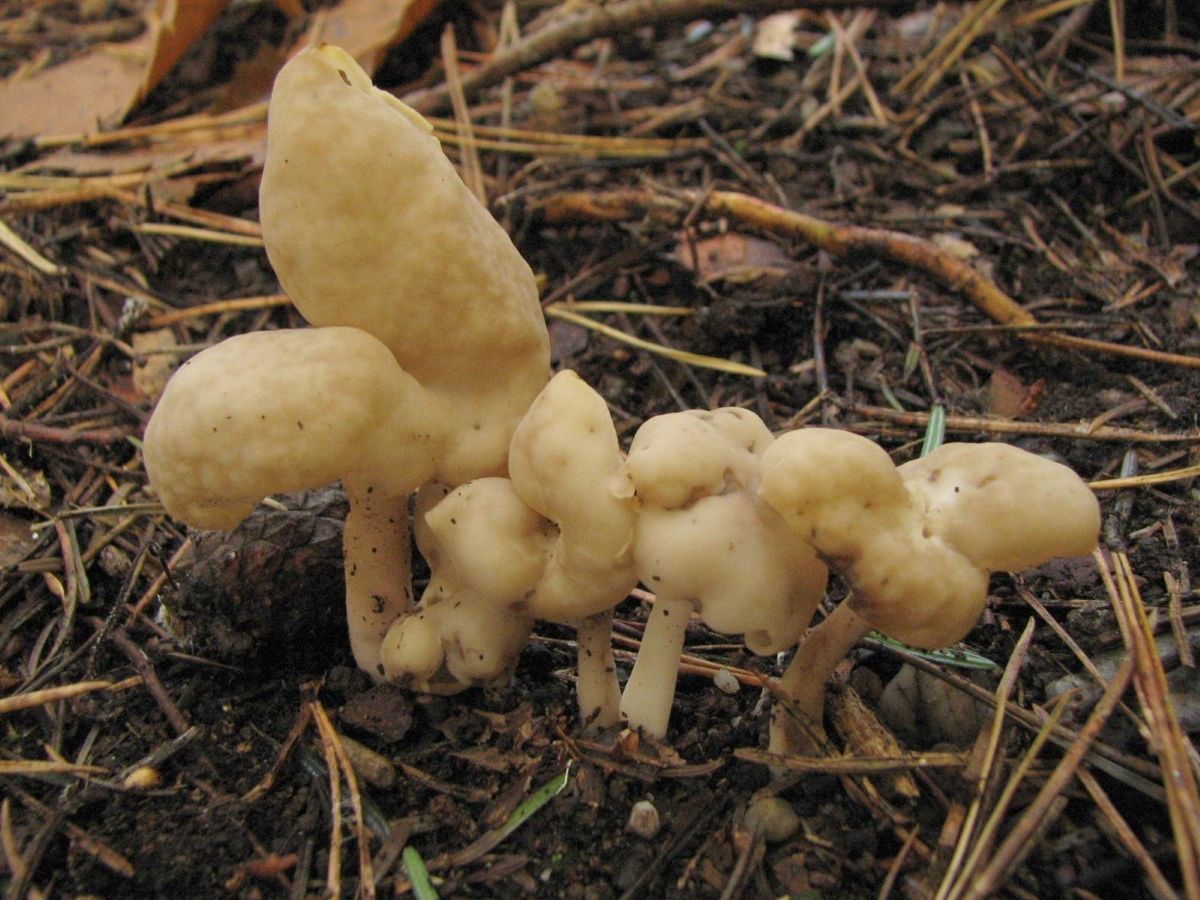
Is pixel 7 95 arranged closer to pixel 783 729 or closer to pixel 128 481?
pixel 128 481

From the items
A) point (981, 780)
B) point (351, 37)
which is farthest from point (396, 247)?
point (351, 37)

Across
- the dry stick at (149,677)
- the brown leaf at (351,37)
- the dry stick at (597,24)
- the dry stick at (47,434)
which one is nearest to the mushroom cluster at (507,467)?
the dry stick at (149,677)

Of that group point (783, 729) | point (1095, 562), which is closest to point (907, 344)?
point (1095, 562)

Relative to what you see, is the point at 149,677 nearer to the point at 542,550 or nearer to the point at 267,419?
the point at 267,419

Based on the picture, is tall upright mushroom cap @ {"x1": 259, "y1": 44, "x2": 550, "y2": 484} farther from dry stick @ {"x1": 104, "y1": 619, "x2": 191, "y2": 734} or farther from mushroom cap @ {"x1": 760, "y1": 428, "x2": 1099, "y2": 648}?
dry stick @ {"x1": 104, "y1": 619, "x2": 191, "y2": 734}

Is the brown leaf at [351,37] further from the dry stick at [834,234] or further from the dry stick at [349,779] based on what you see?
the dry stick at [349,779]
